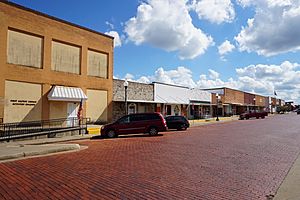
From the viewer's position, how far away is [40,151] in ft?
42.0

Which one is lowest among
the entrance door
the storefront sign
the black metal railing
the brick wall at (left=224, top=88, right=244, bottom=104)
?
the black metal railing

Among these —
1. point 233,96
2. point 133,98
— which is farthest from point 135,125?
point 233,96

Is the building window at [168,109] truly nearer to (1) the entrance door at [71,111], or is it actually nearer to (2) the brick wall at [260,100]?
(1) the entrance door at [71,111]

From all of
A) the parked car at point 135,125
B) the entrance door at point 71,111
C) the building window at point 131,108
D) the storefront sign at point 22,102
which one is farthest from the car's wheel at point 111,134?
the building window at point 131,108

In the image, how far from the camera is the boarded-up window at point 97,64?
1138 inches

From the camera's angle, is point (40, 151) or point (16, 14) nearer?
point (40, 151)

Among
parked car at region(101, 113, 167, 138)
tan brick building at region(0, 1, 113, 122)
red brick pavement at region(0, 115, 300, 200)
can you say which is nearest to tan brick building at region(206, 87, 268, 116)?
tan brick building at region(0, 1, 113, 122)

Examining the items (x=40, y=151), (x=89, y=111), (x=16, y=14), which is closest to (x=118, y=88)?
(x=89, y=111)

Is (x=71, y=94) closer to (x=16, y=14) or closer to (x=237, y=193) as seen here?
(x=16, y=14)

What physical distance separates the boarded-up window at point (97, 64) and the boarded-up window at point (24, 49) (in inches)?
219

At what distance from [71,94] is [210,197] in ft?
68.8

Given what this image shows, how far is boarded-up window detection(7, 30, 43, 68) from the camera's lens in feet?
73.2

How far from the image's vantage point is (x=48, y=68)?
81.3 ft

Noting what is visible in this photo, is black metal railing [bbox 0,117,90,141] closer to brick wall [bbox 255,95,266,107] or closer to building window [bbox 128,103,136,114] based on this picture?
building window [bbox 128,103,136,114]
